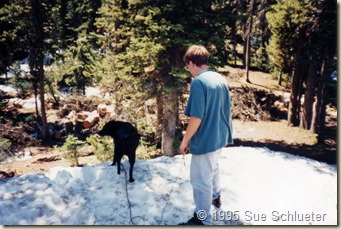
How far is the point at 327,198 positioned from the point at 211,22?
21.6 feet

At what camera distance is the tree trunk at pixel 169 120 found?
10422mm

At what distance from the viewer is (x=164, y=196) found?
472 centimetres

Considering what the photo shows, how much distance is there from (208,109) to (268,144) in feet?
38.7

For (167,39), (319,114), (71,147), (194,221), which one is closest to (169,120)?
(167,39)

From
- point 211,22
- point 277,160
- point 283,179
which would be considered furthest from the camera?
point 211,22

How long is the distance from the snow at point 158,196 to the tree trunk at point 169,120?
14.9 feet

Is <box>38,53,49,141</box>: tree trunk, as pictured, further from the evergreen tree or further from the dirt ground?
the evergreen tree

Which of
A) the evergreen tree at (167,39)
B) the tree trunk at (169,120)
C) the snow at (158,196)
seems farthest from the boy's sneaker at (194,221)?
the tree trunk at (169,120)

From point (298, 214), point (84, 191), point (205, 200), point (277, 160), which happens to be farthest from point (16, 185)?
point (277, 160)

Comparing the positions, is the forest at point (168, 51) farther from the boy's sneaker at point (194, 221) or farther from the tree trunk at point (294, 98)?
the boy's sneaker at point (194, 221)

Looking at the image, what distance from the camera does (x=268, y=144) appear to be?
14.4 metres

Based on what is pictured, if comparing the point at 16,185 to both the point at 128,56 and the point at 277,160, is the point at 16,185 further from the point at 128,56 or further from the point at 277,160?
the point at 128,56

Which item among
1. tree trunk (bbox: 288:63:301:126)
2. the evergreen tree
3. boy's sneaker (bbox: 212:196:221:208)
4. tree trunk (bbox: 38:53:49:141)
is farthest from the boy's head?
tree trunk (bbox: 38:53:49:141)

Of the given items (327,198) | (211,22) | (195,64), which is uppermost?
(211,22)
